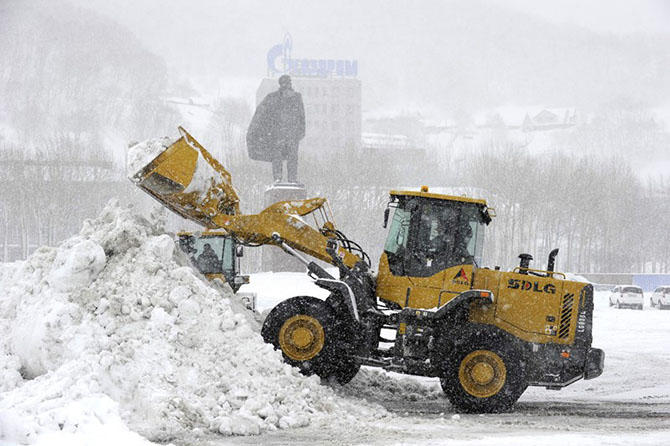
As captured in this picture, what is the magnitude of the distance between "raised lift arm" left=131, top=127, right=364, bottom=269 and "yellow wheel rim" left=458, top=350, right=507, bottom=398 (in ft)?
6.51

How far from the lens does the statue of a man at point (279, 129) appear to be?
107ft

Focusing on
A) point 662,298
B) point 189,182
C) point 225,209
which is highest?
point 189,182

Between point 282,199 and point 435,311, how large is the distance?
20.6 metres

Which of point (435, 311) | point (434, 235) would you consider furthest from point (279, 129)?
point (435, 311)

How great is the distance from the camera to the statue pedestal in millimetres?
29875

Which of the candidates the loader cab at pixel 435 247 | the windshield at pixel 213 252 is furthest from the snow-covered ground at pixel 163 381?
the windshield at pixel 213 252

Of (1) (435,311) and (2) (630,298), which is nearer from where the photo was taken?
(1) (435,311)

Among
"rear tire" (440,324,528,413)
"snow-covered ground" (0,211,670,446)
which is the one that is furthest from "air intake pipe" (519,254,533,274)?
"snow-covered ground" (0,211,670,446)

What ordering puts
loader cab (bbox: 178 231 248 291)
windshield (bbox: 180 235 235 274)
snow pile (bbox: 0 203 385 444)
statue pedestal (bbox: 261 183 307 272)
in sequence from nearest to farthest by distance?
snow pile (bbox: 0 203 385 444)
loader cab (bbox: 178 231 248 291)
windshield (bbox: 180 235 235 274)
statue pedestal (bbox: 261 183 307 272)

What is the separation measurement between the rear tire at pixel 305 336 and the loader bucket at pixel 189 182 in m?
1.61

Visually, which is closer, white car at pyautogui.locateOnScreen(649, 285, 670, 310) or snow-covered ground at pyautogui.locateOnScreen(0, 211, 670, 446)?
snow-covered ground at pyautogui.locateOnScreen(0, 211, 670, 446)

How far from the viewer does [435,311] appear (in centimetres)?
980

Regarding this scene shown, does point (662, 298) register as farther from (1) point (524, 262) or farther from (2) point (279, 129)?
(1) point (524, 262)

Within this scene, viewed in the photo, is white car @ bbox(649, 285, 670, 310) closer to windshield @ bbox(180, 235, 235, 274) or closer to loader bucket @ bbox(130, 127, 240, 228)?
windshield @ bbox(180, 235, 235, 274)
